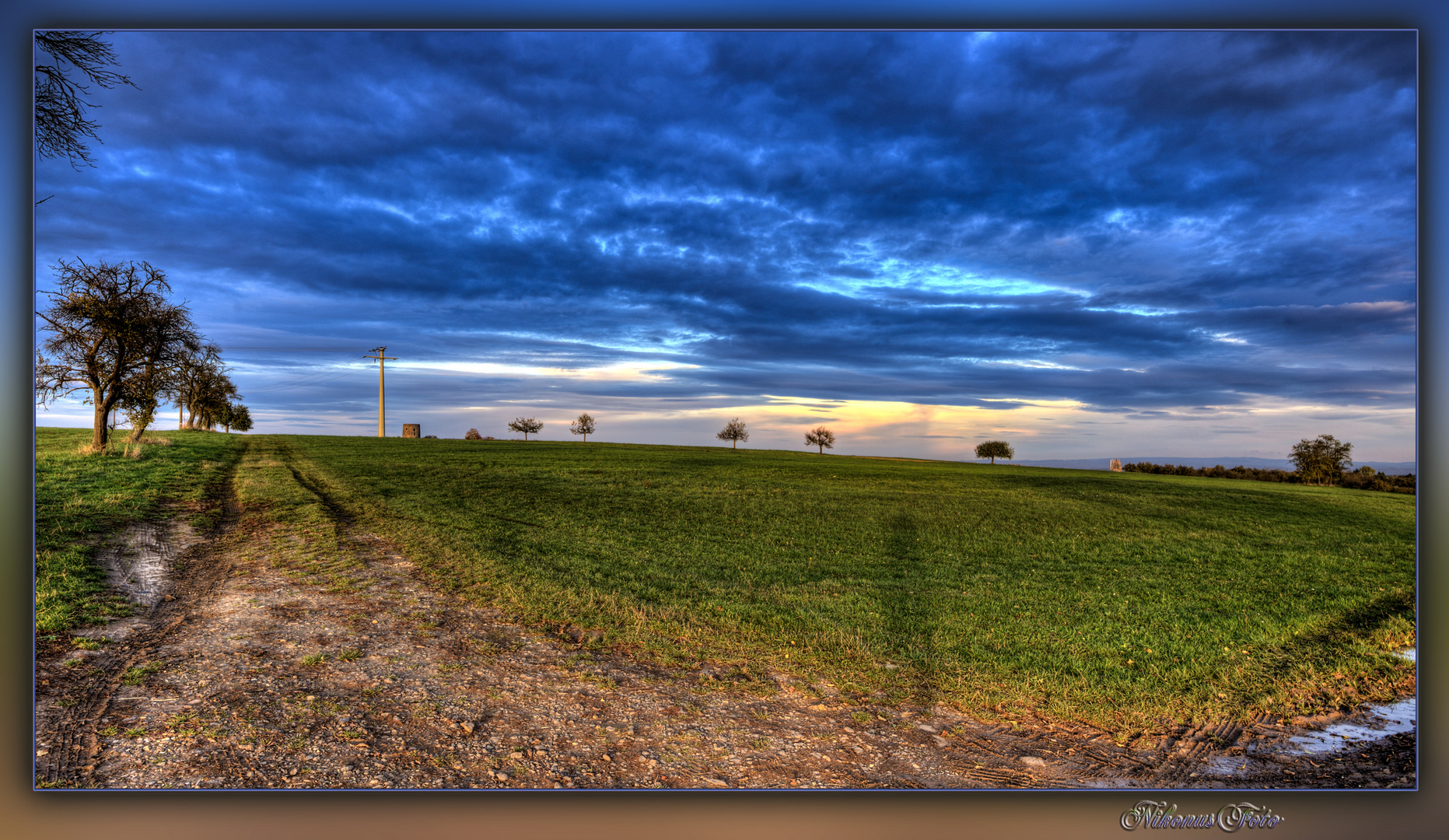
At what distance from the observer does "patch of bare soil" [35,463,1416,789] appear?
4.14 m

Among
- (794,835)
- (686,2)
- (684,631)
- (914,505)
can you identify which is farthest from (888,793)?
→ (914,505)

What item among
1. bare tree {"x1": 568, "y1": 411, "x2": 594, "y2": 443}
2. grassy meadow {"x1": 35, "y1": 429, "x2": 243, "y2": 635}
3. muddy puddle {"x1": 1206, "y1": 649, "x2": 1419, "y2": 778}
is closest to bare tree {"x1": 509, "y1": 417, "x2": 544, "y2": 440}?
bare tree {"x1": 568, "y1": 411, "x2": 594, "y2": 443}

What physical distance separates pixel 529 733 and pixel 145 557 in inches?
320

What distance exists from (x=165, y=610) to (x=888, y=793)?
814cm

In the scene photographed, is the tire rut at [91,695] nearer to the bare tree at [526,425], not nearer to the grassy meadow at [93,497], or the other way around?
the grassy meadow at [93,497]

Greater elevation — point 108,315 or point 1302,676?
point 108,315

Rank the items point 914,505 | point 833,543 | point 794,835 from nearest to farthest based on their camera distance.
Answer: point 794,835 < point 833,543 < point 914,505

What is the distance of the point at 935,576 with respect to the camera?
10.2 metres

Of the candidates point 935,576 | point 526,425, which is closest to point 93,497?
point 526,425

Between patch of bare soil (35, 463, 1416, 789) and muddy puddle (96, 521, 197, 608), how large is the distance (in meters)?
1.54

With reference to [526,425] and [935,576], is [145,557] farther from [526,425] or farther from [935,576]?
[935,576]

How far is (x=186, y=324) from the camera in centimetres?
788

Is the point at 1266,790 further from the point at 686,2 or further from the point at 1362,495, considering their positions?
the point at 686,2

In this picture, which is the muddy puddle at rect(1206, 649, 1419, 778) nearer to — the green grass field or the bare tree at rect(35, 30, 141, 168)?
the green grass field
